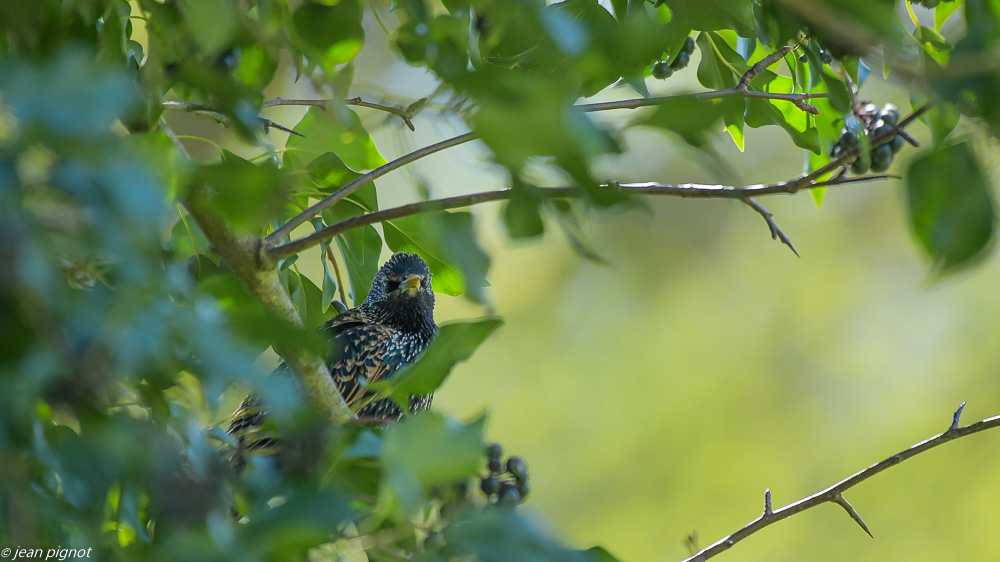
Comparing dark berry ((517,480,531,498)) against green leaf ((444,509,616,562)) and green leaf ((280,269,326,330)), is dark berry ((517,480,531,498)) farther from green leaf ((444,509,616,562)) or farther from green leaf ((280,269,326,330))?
green leaf ((444,509,616,562))

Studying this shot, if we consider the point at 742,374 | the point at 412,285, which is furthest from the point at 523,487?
the point at 742,374

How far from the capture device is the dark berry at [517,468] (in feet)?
4.51

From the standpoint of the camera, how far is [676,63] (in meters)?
1.67

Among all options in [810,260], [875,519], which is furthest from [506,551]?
[810,260]

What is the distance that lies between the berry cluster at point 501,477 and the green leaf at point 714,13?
0.67 m

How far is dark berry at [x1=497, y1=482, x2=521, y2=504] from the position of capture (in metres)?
1.30

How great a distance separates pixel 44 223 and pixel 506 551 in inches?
14.9

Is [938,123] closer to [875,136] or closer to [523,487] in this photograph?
[875,136]

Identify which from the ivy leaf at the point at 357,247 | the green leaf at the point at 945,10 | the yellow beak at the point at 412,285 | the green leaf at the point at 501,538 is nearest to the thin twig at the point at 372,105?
the ivy leaf at the point at 357,247

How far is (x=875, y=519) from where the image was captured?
7371 mm

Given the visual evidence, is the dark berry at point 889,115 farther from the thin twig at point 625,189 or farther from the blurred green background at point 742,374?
the blurred green background at point 742,374

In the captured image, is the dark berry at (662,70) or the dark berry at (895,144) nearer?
the dark berry at (895,144)

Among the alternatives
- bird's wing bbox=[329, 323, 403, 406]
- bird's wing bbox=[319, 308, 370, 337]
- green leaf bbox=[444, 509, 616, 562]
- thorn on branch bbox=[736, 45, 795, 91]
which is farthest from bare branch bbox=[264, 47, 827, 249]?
bird's wing bbox=[319, 308, 370, 337]

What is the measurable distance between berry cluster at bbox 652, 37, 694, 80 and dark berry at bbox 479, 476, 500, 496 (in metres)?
0.80
